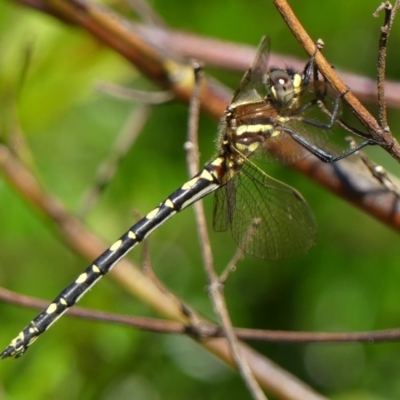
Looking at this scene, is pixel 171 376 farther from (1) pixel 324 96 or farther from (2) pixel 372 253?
(1) pixel 324 96

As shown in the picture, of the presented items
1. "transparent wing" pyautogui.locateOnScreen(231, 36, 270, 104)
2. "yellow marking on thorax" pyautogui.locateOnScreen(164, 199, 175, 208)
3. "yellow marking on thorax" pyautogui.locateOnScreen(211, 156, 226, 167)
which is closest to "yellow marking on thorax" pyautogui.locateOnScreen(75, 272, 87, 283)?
"yellow marking on thorax" pyautogui.locateOnScreen(164, 199, 175, 208)

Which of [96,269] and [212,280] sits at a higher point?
[96,269]

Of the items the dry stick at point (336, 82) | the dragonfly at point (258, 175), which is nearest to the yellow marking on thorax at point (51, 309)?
the dragonfly at point (258, 175)

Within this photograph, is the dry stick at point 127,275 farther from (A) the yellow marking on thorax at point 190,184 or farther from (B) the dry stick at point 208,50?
(B) the dry stick at point 208,50

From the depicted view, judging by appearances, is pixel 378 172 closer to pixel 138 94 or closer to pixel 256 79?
pixel 256 79

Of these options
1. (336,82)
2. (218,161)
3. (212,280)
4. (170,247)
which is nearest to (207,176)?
(218,161)

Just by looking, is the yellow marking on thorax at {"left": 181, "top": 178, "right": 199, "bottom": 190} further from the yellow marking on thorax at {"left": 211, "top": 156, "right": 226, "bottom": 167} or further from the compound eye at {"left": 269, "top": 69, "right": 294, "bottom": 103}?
the compound eye at {"left": 269, "top": 69, "right": 294, "bottom": 103}
